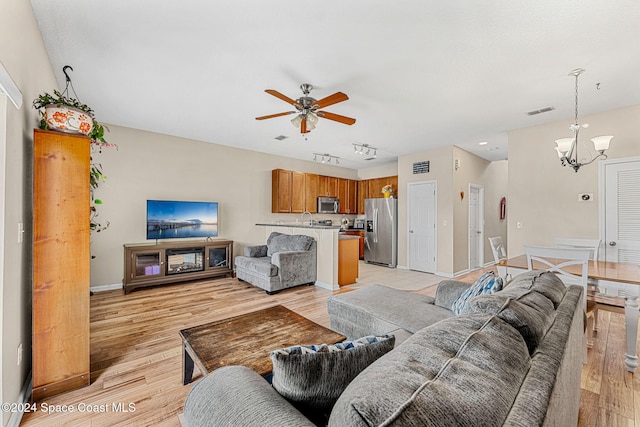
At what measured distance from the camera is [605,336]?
2.74m

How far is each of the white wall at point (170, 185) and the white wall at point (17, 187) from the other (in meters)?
2.56

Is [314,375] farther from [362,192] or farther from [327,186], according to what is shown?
[362,192]

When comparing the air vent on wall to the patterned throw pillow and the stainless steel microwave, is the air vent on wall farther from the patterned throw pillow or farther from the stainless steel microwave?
the stainless steel microwave

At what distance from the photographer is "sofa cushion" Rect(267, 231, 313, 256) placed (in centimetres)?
460

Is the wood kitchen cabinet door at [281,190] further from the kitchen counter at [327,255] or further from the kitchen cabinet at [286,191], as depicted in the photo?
the kitchen counter at [327,255]

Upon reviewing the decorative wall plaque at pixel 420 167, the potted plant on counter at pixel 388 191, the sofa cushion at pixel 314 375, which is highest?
the decorative wall plaque at pixel 420 167

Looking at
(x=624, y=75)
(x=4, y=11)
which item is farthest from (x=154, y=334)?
(x=624, y=75)

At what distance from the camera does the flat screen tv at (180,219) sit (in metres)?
4.57

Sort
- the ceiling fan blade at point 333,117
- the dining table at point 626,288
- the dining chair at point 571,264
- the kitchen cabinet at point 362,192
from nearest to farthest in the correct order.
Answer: the dining table at point 626,288 < the dining chair at point 571,264 < the ceiling fan blade at point 333,117 < the kitchen cabinet at point 362,192

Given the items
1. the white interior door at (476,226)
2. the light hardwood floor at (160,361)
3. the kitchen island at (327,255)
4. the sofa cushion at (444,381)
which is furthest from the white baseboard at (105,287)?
the white interior door at (476,226)

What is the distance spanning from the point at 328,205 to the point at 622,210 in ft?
17.3

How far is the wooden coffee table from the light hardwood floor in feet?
1.02

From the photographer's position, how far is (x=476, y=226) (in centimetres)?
637

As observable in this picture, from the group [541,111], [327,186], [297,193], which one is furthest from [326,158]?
[541,111]
